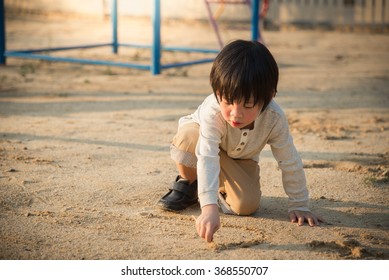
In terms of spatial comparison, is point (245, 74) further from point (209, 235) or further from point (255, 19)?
point (255, 19)

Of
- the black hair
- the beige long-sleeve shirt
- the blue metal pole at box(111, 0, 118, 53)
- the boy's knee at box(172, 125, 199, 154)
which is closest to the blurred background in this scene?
the blue metal pole at box(111, 0, 118, 53)

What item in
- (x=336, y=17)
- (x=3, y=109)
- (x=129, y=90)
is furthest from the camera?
(x=336, y=17)

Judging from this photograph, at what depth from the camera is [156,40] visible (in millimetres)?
5879

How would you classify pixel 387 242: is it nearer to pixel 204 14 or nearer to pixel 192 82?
pixel 192 82

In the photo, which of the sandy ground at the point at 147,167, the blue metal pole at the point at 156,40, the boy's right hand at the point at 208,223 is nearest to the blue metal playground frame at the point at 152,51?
the blue metal pole at the point at 156,40

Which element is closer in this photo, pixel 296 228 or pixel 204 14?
pixel 296 228

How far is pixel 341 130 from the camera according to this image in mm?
3959

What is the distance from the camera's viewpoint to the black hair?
199cm

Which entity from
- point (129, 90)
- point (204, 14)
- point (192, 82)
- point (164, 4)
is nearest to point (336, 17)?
point (204, 14)

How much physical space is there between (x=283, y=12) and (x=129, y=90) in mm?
8273

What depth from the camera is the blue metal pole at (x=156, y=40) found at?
18.8ft

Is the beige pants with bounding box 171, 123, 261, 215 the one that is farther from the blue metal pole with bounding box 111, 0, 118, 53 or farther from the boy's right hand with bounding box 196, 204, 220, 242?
the blue metal pole with bounding box 111, 0, 118, 53

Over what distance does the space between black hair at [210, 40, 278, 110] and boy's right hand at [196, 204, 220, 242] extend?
0.38m

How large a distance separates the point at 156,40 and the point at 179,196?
3.67 meters
